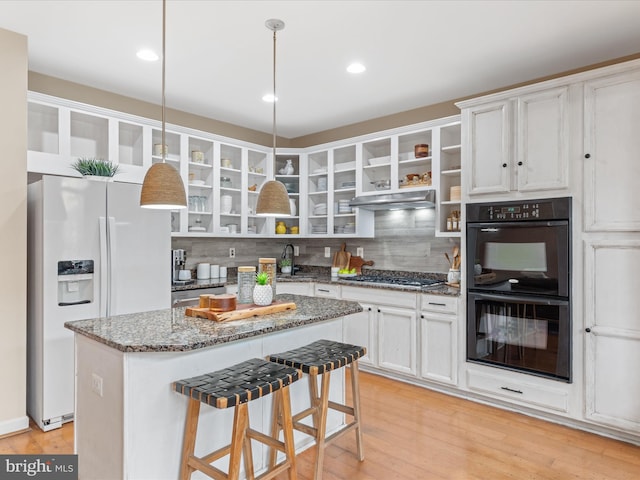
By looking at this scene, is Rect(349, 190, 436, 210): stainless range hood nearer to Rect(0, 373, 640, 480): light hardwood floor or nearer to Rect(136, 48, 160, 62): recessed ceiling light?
Rect(0, 373, 640, 480): light hardwood floor

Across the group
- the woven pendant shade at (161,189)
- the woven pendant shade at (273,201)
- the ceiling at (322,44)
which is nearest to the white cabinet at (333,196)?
the ceiling at (322,44)

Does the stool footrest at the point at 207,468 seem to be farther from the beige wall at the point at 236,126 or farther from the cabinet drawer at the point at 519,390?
the beige wall at the point at 236,126

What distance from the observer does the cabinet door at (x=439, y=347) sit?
11.8ft

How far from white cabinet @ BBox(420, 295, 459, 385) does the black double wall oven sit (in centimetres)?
16

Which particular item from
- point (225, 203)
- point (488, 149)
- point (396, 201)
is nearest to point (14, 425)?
point (225, 203)

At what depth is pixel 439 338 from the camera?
3672mm

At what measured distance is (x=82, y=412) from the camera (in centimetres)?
212

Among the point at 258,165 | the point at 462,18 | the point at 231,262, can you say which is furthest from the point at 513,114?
the point at 231,262

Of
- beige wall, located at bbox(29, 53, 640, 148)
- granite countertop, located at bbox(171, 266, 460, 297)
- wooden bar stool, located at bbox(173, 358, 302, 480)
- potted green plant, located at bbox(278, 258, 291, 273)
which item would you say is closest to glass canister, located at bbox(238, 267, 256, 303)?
wooden bar stool, located at bbox(173, 358, 302, 480)

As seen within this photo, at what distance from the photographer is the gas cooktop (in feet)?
13.4

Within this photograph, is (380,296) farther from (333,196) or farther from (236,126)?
(236,126)

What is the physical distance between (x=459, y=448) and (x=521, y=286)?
4.18 ft

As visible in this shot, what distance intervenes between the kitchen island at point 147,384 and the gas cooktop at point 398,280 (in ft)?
6.39

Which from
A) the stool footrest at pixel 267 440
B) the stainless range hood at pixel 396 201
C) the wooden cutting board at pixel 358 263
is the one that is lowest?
the stool footrest at pixel 267 440
